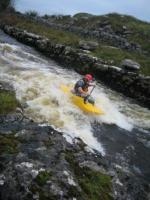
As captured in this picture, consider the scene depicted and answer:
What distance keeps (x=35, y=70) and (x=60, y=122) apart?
23.2 ft

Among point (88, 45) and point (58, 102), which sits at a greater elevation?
point (88, 45)

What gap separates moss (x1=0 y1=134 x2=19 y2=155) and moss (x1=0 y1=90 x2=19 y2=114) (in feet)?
10.7

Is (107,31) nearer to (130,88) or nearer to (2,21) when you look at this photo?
(2,21)

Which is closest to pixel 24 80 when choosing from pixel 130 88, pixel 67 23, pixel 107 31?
pixel 130 88

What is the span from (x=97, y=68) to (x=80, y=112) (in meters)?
8.51

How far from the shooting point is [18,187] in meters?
7.51

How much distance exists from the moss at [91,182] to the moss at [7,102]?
4.37 metres

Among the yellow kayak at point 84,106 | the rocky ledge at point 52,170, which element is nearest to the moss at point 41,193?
the rocky ledge at point 52,170

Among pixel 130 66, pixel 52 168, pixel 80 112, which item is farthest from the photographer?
pixel 130 66

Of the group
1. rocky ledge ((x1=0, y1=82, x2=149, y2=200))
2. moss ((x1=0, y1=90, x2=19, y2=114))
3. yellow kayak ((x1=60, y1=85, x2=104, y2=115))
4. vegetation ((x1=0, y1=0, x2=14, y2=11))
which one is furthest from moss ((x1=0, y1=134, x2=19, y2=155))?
vegetation ((x1=0, y1=0, x2=14, y2=11))

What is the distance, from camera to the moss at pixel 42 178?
25.5 ft

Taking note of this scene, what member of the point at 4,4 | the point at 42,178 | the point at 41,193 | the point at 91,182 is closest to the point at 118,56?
the point at 91,182

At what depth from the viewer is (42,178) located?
7883mm

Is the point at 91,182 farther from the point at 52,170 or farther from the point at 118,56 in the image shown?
the point at 118,56
